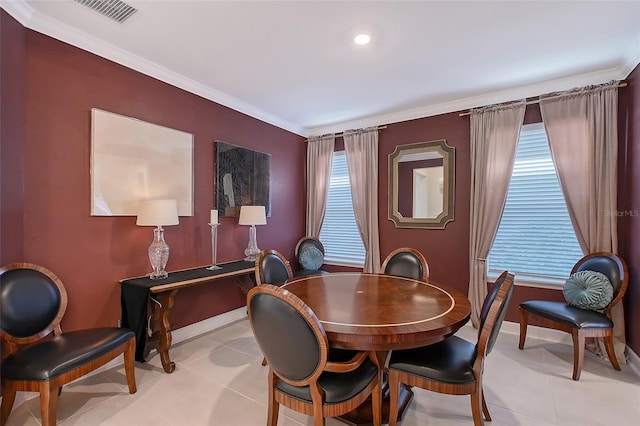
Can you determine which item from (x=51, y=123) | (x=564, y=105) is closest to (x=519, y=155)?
(x=564, y=105)

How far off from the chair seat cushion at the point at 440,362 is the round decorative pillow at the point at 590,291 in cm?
152

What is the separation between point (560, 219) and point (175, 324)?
4155 mm

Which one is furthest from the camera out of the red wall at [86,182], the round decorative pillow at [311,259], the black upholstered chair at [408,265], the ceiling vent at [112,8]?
the round decorative pillow at [311,259]

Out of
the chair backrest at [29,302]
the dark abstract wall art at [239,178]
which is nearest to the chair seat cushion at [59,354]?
the chair backrest at [29,302]

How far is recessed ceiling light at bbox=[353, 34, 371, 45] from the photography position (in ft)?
7.54

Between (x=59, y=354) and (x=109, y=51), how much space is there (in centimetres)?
231

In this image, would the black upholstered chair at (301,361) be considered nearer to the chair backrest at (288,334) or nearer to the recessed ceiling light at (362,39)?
the chair backrest at (288,334)

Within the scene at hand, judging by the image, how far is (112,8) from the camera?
202 centimetres

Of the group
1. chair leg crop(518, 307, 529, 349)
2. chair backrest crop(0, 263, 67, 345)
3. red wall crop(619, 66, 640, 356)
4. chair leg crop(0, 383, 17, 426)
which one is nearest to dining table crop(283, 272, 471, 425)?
chair leg crop(518, 307, 529, 349)

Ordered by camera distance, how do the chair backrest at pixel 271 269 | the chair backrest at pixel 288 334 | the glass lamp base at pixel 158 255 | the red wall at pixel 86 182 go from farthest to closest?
the glass lamp base at pixel 158 255 < the chair backrest at pixel 271 269 < the red wall at pixel 86 182 < the chair backrest at pixel 288 334

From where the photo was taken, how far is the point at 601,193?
2.83 m

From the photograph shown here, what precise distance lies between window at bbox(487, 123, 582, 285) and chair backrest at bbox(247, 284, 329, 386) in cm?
291

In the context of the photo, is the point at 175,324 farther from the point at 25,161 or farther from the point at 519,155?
the point at 519,155

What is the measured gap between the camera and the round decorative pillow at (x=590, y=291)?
255 centimetres
